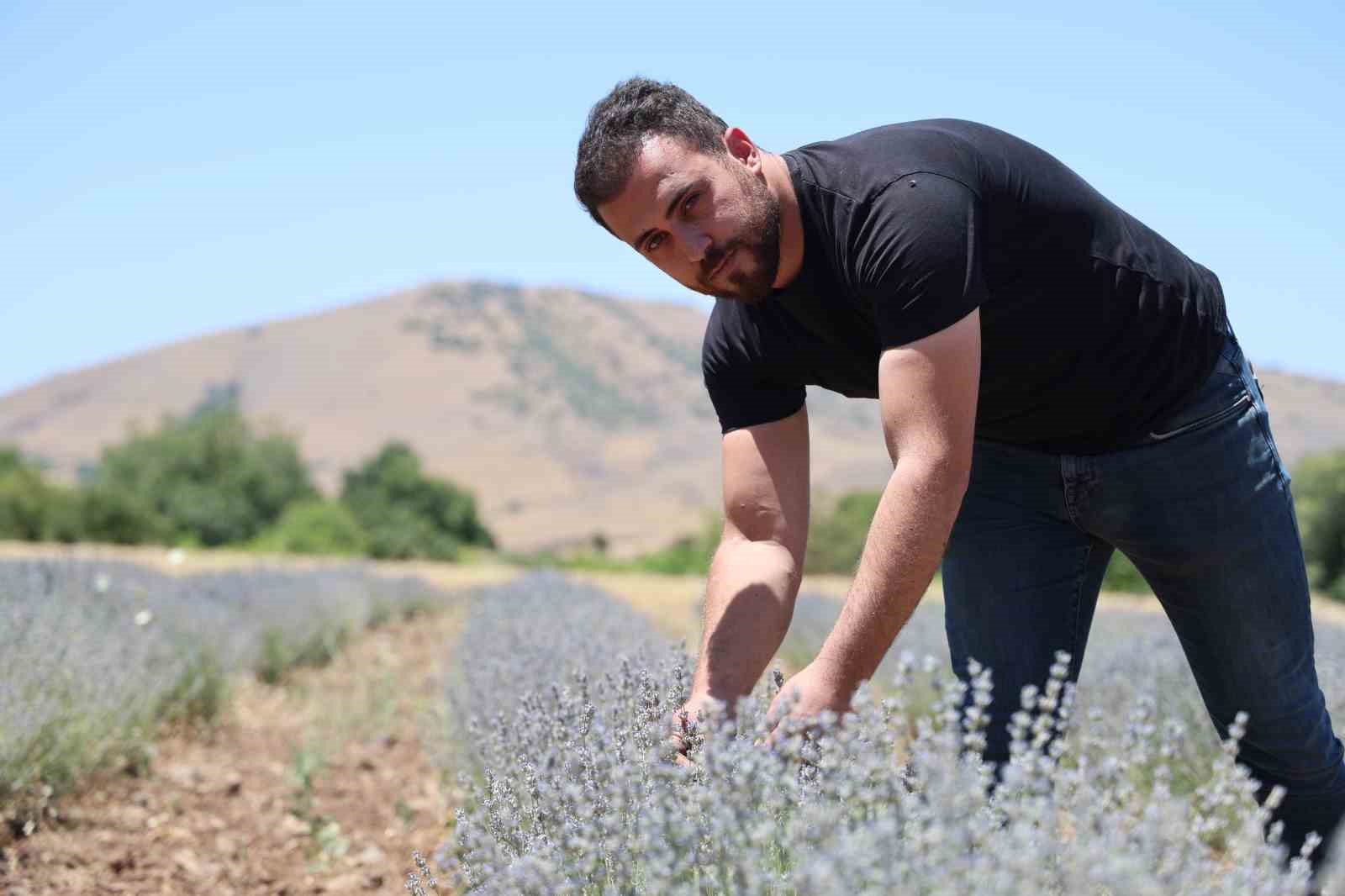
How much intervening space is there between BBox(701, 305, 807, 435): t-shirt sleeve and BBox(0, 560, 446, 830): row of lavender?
229 centimetres

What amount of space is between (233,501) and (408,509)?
4.52 m

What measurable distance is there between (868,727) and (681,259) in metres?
0.89

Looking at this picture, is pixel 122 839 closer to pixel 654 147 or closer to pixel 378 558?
pixel 654 147

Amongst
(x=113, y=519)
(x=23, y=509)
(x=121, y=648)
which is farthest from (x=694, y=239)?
(x=113, y=519)

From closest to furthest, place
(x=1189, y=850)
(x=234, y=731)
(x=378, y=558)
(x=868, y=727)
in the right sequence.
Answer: (x=1189, y=850) → (x=868, y=727) → (x=234, y=731) → (x=378, y=558)

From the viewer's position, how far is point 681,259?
2.15 meters

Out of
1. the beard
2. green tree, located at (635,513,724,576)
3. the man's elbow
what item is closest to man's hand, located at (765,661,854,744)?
the man's elbow

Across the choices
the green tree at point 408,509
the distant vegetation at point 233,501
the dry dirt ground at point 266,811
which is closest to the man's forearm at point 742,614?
the dry dirt ground at point 266,811

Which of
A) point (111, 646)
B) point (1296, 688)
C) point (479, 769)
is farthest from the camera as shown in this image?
point (111, 646)

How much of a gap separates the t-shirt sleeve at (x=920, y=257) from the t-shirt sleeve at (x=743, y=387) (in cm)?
56

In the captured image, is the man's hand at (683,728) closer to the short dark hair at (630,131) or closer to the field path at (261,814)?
the short dark hair at (630,131)

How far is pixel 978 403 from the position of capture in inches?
90.6

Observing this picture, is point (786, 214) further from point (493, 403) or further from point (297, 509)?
point (493, 403)

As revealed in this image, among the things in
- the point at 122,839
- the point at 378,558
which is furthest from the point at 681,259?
the point at 378,558
